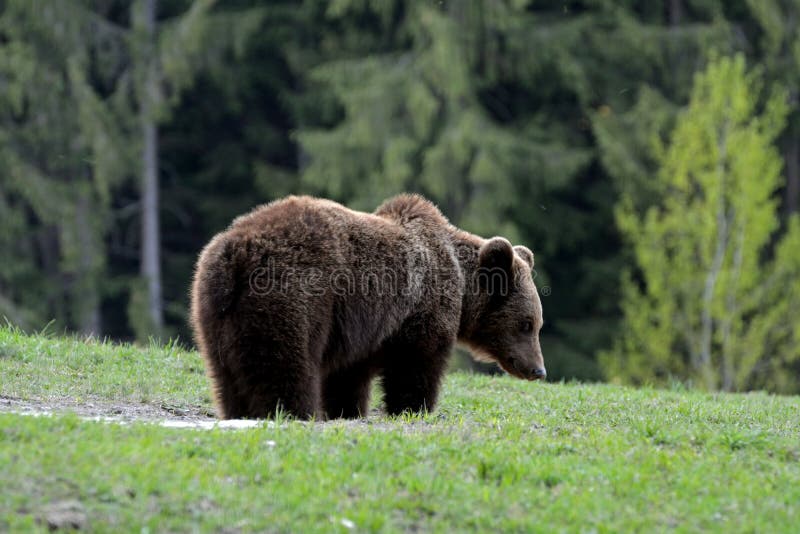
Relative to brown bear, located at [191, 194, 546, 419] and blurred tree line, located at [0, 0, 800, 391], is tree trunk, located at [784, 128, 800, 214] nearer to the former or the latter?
blurred tree line, located at [0, 0, 800, 391]

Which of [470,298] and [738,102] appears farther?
[738,102]

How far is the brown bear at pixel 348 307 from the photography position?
7.75m

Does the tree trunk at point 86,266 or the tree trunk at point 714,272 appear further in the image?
the tree trunk at point 86,266

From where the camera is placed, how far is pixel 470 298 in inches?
380

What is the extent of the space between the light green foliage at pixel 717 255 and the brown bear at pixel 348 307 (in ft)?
48.1

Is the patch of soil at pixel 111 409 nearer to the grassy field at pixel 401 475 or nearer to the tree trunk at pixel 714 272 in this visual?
the grassy field at pixel 401 475

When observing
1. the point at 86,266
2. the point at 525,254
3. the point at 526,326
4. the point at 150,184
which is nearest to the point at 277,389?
the point at 526,326

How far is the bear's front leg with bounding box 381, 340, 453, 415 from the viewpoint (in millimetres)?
8984

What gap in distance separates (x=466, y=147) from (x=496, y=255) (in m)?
16.9

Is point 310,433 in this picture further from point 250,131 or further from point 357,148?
point 250,131

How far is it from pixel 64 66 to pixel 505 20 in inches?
434

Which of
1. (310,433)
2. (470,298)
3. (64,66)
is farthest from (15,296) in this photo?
(310,433)

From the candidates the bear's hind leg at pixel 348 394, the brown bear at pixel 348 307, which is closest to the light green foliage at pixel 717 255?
the brown bear at pixel 348 307

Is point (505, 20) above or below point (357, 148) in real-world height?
above
